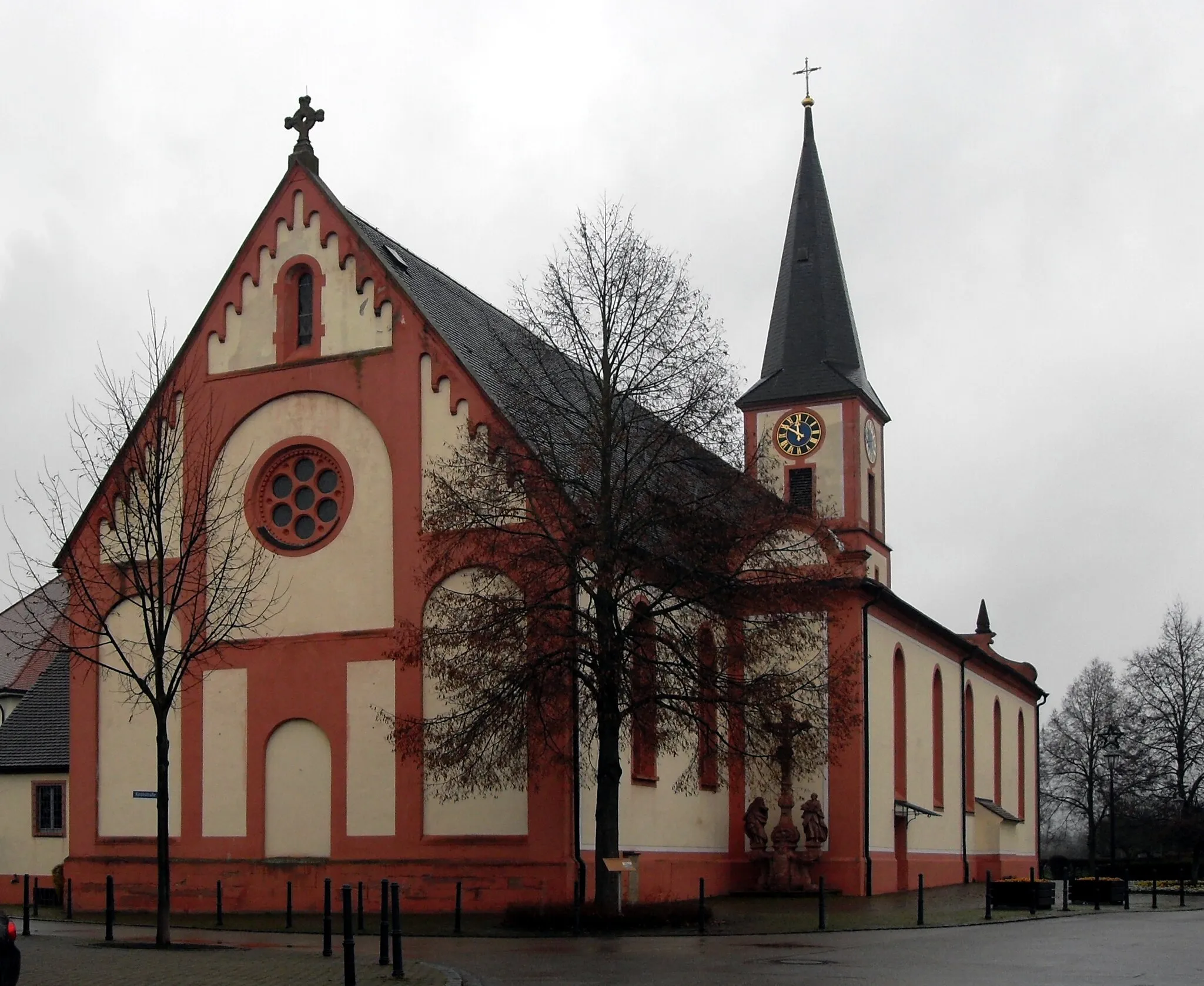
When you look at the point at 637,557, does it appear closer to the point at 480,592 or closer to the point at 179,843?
the point at 480,592

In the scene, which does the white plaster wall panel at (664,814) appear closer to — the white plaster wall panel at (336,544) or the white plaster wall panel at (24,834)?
→ the white plaster wall panel at (336,544)

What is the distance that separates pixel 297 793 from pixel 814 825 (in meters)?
14.5

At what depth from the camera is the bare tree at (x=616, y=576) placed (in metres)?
28.2

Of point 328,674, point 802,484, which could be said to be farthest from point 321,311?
point 802,484

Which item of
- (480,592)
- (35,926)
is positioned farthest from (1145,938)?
(35,926)

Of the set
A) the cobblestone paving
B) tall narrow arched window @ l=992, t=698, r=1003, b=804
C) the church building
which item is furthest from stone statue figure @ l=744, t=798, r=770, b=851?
tall narrow arched window @ l=992, t=698, r=1003, b=804

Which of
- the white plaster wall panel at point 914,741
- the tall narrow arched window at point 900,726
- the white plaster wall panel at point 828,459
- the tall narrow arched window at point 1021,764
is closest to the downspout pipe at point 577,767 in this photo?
the white plaster wall panel at point 914,741

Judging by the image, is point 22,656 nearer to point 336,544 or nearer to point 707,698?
point 336,544

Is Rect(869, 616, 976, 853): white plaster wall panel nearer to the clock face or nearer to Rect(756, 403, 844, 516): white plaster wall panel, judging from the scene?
Rect(756, 403, 844, 516): white plaster wall panel

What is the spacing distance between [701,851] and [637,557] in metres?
12.9

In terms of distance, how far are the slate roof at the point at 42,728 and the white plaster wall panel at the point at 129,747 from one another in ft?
16.5

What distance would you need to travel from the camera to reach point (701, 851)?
38875 mm

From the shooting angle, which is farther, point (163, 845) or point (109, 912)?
point (109, 912)

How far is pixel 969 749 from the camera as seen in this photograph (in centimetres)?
5641
